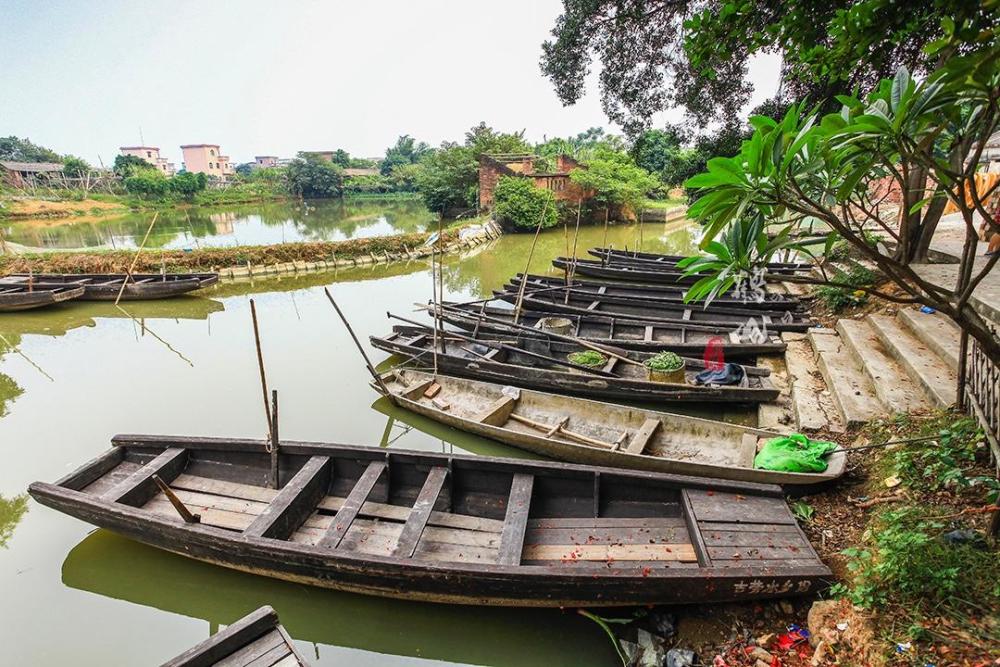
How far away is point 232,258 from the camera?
45.3ft

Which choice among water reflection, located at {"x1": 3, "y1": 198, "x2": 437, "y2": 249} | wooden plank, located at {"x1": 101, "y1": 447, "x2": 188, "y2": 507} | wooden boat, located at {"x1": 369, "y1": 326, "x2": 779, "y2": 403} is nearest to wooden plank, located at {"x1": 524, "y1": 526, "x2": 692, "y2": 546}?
wooden boat, located at {"x1": 369, "y1": 326, "x2": 779, "y2": 403}

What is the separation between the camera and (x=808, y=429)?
4.34 m

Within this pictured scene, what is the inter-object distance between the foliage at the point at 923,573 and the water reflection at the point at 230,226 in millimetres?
18443

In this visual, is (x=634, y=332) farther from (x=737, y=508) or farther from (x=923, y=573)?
(x=923, y=573)

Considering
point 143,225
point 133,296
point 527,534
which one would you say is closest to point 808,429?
point 527,534

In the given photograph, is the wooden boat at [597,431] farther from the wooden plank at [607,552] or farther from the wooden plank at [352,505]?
the wooden plank at [352,505]

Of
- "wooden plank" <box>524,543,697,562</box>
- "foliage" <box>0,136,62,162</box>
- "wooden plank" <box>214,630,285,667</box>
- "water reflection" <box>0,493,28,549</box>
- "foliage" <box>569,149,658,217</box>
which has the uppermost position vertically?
"foliage" <box>0,136,62,162</box>

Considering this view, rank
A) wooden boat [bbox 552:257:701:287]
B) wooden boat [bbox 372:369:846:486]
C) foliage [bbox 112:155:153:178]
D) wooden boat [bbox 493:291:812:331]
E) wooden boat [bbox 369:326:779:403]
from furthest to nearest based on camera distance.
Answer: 1. foliage [bbox 112:155:153:178]
2. wooden boat [bbox 552:257:701:287]
3. wooden boat [bbox 493:291:812:331]
4. wooden boat [bbox 369:326:779:403]
5. wooden boat [bbox 372:369:846:486]

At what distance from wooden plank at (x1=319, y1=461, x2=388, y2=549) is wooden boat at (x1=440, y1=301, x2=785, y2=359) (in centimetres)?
319

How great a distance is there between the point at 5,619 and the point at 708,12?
598 centimetres

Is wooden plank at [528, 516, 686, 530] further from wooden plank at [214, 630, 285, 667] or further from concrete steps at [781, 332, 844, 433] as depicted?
concrete steps at [781, 332, 844, 433]

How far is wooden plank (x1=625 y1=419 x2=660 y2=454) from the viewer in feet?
14.1

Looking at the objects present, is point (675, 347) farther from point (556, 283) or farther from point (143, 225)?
point (143, 225)

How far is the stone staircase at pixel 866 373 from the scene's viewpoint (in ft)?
13.1
